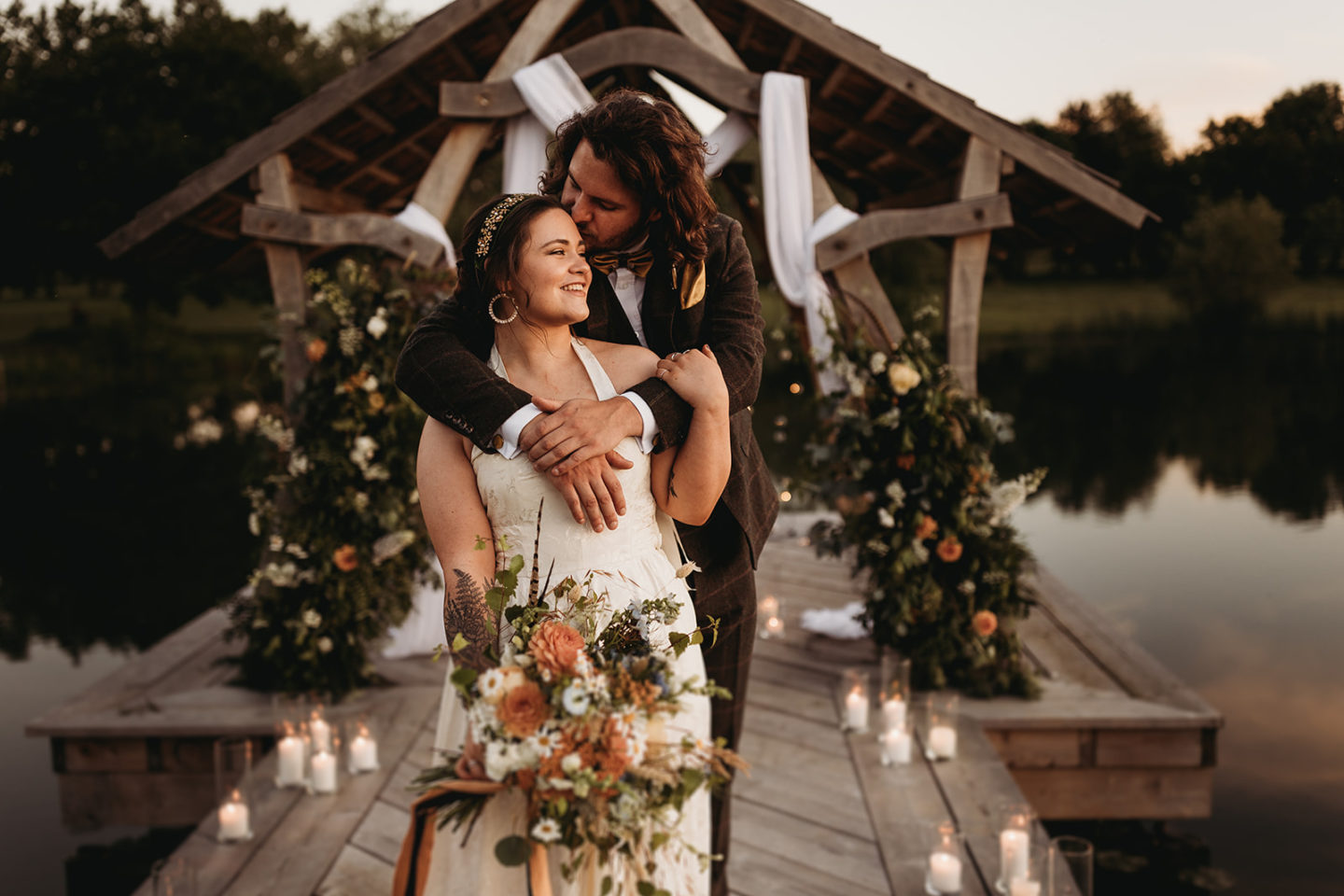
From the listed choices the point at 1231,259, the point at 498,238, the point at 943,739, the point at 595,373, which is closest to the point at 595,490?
the point at 595,373

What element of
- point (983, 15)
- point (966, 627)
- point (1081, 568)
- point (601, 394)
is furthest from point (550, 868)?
point (983, 15)

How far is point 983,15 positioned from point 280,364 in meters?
18.3

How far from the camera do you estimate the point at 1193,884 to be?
485 centimetres

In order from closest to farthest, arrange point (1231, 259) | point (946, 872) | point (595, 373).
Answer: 1. point (595, 373)
2. point (946, 872)
3. point (1231, 259)

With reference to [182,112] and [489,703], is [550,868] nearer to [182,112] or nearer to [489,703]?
[489,703]

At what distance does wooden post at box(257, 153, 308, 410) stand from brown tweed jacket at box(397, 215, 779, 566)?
3.27 m

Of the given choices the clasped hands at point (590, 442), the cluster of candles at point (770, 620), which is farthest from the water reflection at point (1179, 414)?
the clasped hands at point (590, 442)

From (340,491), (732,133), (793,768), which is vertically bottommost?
(793,768)

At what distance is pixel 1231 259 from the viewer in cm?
3409

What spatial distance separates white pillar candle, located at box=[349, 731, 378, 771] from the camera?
4.25 m

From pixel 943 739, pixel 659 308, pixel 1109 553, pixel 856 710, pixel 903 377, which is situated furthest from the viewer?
pixel 1109 553

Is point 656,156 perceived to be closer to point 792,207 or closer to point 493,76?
point 792,207

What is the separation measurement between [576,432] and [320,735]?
2.88 metres

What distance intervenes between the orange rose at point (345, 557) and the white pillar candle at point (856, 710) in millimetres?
2465
